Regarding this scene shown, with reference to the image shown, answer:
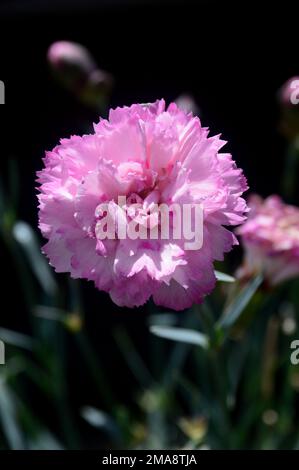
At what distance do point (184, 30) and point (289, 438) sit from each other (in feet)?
3.06

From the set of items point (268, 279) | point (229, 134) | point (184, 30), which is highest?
point (184, 30)

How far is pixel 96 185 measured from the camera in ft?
1.58

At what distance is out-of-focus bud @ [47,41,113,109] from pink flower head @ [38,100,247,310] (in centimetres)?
38

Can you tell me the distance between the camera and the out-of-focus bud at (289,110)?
2.65ft

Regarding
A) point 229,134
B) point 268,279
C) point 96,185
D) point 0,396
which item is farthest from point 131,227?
point 229,134

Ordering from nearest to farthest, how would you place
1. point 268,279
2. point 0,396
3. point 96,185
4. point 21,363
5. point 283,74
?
point 96,185, point 268,279, point 0,396, point 21,363, point 283,74

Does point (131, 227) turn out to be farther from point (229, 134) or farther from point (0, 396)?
point (229, 134)

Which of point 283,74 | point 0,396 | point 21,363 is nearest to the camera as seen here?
point 0,396

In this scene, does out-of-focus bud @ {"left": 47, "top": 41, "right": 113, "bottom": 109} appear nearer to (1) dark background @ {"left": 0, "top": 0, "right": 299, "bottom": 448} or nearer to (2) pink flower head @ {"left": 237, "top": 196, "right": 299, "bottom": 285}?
(2) pink flower head @ {"left": 237, "top": 196, "right": 299, "bottom": 285}

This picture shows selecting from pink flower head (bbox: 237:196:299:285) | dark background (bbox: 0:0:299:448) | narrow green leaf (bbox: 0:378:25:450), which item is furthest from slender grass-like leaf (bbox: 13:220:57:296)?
dark background (bbox: 0:0:299:448)

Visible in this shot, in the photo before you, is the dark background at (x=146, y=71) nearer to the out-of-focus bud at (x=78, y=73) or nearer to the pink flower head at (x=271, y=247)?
the out-of-focus bud at (x=78, y=73)

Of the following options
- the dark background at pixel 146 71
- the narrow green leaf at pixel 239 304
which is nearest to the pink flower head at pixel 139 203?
the narrow green leaf at pixel 239 304

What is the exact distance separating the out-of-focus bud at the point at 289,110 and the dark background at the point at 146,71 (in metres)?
0.55

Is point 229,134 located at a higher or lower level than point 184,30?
lower
